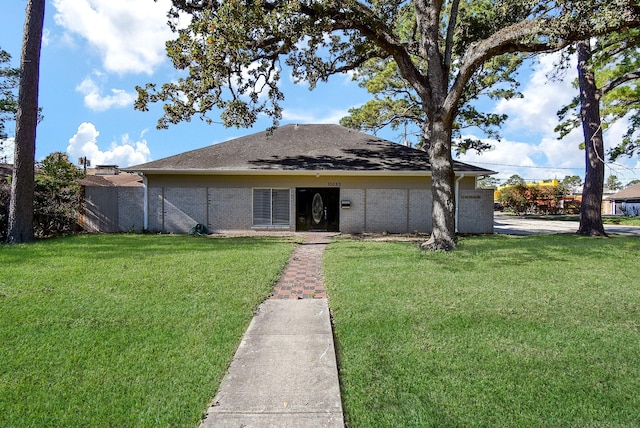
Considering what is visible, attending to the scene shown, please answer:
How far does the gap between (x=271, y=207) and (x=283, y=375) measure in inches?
499

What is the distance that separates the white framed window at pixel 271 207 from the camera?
1558 cm

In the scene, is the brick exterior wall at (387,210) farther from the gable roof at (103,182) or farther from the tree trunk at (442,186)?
the gable roof at (103,182)

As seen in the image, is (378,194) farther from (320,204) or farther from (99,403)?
(99,403)

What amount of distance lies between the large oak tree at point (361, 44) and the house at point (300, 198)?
3.67m

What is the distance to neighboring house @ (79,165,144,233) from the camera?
15.0 meters

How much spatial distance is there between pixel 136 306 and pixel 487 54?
31.4 feet

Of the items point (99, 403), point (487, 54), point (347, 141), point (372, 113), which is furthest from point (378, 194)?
point (99, 403)

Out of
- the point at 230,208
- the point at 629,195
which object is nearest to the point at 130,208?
the point at 230,208

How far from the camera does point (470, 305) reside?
5.05 metres

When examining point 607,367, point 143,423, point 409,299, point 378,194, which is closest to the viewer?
point 143,423

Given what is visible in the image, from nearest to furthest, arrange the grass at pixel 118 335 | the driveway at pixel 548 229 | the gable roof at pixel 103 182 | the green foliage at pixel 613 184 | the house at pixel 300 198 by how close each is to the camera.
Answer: the grass at pixel 118 335, the house at pixel 300 198, the driveway at pixel 548 229, the gable roof at pixel 103 182, the green foliage at pixel 613 184

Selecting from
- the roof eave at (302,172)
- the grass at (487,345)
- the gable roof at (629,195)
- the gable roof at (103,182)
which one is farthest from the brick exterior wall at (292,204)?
the gable roof at (629,195)

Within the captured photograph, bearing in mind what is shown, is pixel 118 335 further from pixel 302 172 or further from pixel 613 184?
pixel 613 184

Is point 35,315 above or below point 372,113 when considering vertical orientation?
below
